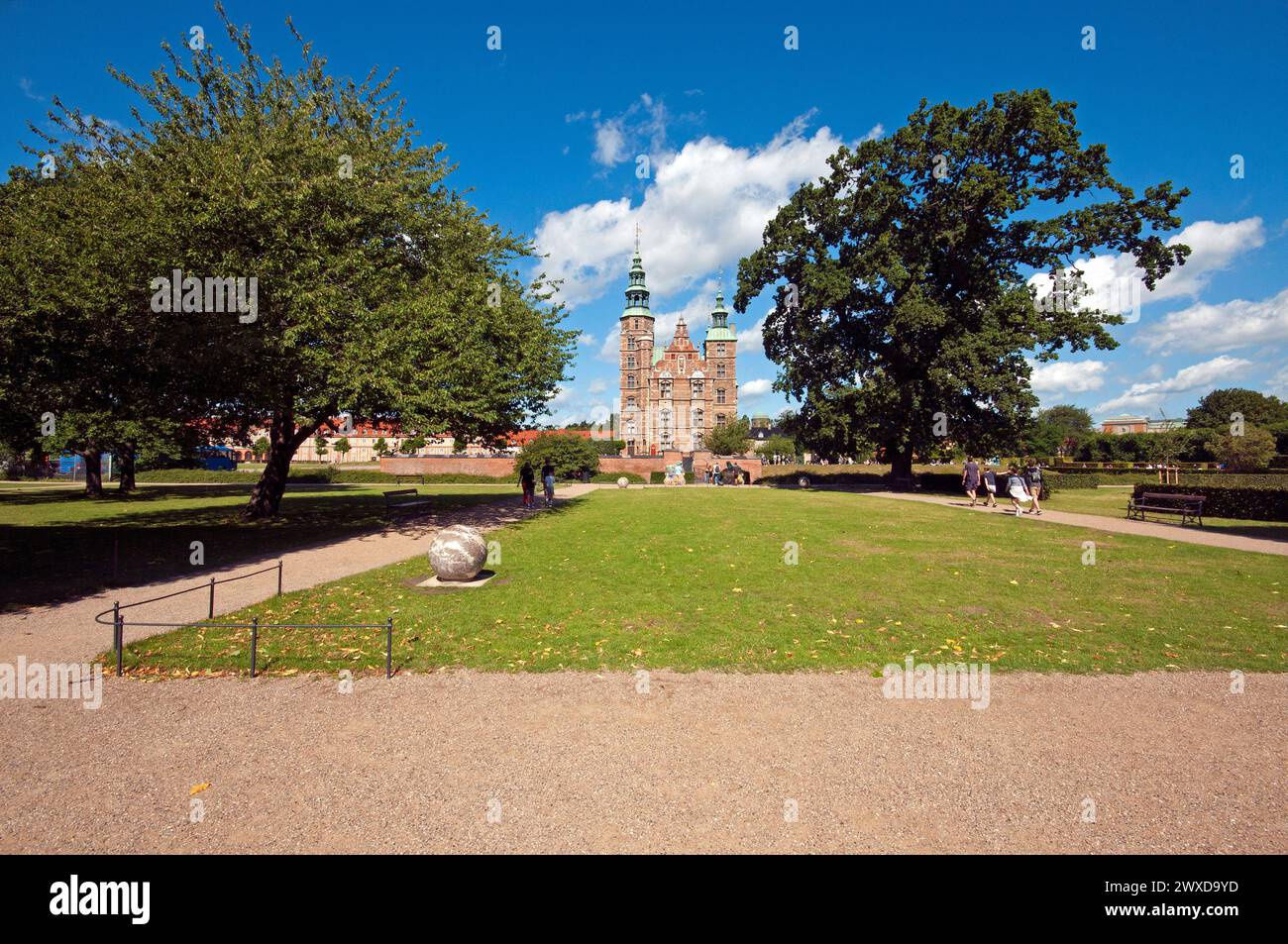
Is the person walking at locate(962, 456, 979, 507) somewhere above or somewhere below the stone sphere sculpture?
above

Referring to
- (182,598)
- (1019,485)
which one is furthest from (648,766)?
(1019,485)

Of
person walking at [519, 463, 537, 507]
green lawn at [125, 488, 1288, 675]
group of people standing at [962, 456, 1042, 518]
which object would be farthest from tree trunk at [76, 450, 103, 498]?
group of people standing at [962, 456, 1042, 518]

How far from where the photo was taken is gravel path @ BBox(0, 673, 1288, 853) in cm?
359

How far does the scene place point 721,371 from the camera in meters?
105

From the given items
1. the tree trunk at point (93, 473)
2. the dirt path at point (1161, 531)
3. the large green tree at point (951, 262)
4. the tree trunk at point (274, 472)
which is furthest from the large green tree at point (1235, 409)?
the tree trunk at point (93, 473)

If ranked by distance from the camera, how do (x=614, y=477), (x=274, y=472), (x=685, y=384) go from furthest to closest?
(x=685, y=384) < (x=614, y=477) < (x=274, y=472)

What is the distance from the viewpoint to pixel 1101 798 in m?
3.98

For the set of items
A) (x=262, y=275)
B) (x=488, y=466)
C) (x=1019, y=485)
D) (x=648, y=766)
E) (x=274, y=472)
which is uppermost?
(x=262, y=275)

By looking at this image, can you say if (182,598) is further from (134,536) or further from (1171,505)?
(1171,505)

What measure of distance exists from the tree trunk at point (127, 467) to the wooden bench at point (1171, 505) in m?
45.2

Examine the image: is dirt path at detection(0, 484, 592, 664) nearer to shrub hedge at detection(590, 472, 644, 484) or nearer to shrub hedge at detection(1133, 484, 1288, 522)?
shrub hedge at detection(1133, 484, 1288, 522)

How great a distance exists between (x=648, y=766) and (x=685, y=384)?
102 m

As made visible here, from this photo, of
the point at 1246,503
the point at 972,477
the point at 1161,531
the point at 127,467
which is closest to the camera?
the point at 1161,531

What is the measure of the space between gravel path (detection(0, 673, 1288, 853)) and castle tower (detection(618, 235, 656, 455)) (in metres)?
100
